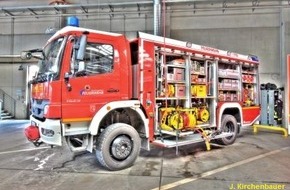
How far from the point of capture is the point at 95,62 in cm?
499

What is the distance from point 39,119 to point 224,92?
478 cm

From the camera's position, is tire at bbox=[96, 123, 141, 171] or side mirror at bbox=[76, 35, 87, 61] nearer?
side mirror at bbox=[76, 35, 87, 61]

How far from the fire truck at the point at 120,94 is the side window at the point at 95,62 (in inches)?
0.7

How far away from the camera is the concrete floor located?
432 cm

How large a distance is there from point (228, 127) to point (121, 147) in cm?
366

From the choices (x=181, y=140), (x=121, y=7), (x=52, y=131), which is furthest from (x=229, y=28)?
(x=52, y=131)

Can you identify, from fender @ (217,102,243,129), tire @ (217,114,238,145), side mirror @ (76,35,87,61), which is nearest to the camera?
side mirror @ (76,35,87,61)

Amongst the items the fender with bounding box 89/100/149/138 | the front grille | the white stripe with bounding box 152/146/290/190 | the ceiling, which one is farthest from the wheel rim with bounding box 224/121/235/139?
the ceiling

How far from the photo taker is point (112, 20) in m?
14.4

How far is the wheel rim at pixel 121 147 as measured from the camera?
16.5 ft

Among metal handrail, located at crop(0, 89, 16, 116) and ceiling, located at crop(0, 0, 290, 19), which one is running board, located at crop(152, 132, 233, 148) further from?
metal handrail, located at crop(0, 89, 16, 116)

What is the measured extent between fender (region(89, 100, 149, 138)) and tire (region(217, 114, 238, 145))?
2736mm

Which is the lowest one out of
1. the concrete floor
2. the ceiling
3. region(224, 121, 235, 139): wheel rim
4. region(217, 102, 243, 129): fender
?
the concrete floor

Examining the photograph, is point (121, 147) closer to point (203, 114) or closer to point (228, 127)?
point (203, 114)
